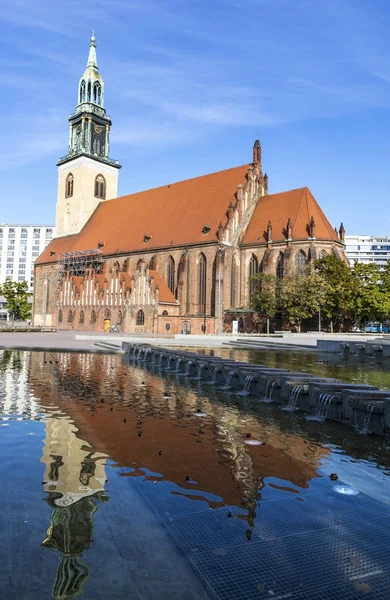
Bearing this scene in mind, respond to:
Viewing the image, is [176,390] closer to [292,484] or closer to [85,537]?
[292,484]

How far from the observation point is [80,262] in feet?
227

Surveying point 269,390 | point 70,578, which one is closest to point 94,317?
point 269,390

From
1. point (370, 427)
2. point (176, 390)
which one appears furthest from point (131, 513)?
point (176, 390)

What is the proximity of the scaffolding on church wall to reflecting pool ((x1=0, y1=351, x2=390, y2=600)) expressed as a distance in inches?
2314

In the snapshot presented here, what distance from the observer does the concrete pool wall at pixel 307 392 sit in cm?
842

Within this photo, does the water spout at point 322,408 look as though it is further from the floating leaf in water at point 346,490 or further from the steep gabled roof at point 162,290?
the steep gabled roof at point 162,290

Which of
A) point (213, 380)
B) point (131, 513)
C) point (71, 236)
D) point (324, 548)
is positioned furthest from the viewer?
point (71, 236)

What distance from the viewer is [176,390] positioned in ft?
42.2

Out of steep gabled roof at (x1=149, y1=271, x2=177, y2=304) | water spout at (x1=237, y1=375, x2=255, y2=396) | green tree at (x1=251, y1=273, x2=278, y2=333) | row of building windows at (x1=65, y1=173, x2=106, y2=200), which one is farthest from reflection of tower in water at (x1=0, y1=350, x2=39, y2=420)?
row of building windows at (x1=65, y1=173, x2=106, y2=200)

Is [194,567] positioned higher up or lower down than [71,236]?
lower down

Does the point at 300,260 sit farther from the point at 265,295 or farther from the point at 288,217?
the point at 265,295

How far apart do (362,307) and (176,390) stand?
1533 inches

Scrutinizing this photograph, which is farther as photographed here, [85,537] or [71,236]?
[71,236]

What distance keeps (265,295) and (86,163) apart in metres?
38.6
